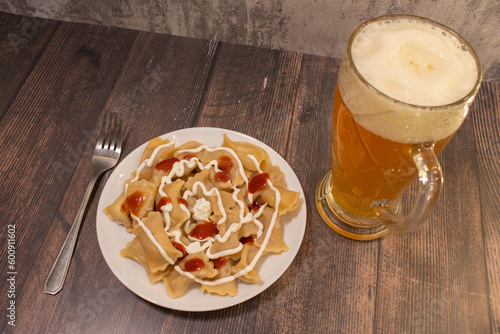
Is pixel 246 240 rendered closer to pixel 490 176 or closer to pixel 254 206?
pixel 254 206

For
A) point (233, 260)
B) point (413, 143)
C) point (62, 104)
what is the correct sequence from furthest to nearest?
point (62, 104)
point (233, 260)
point (413, 143)

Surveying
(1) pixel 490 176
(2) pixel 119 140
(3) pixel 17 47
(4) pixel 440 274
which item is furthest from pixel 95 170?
(1) pixel 490 176

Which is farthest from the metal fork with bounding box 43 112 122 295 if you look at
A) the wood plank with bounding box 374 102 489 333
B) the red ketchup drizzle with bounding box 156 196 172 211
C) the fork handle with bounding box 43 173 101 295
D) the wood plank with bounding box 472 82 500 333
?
the wood plank with bounding box 472 82 500 333

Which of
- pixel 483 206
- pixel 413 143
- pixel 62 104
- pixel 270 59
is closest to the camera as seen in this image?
pixel 413 143

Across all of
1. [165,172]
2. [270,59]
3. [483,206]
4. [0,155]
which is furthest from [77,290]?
[483,206]

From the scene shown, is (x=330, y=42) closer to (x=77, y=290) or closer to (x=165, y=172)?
(x=165, y=172)

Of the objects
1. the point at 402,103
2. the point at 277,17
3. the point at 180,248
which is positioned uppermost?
the point at 402,103

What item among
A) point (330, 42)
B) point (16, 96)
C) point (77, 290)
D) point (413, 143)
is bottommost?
point (77, 290)
